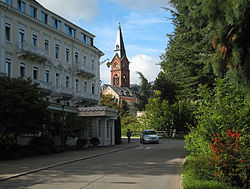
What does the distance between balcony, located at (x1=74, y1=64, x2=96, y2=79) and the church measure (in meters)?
69.9

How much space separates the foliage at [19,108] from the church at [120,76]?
90.6m

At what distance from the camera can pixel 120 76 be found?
125438 millimetres

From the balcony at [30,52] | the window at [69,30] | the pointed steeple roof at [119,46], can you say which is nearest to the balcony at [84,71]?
the window at [69,30]

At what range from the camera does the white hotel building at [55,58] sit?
29.6m

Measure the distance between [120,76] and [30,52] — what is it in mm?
94944

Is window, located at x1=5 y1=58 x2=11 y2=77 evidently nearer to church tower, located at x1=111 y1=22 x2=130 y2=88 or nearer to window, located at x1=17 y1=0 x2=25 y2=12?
window, located at x1=17 y1=0 x2=25 y2=12

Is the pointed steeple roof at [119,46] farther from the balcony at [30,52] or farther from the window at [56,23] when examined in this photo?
the balcony at [30,52]

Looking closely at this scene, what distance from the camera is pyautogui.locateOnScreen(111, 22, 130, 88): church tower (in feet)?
386

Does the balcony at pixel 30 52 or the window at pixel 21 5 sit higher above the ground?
the window at pixel 21 5

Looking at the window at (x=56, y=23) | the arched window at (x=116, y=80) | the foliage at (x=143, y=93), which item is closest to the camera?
the window at (x=56, y=23)

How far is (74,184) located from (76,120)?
1765 cm

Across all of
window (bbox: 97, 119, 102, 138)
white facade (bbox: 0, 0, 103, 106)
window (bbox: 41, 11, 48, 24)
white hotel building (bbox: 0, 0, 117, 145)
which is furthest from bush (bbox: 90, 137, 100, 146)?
window (bbox: 41, 11, 48, 24)

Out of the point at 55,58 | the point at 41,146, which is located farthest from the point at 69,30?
the point at 41,146

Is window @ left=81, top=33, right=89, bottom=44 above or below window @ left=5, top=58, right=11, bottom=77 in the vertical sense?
above
